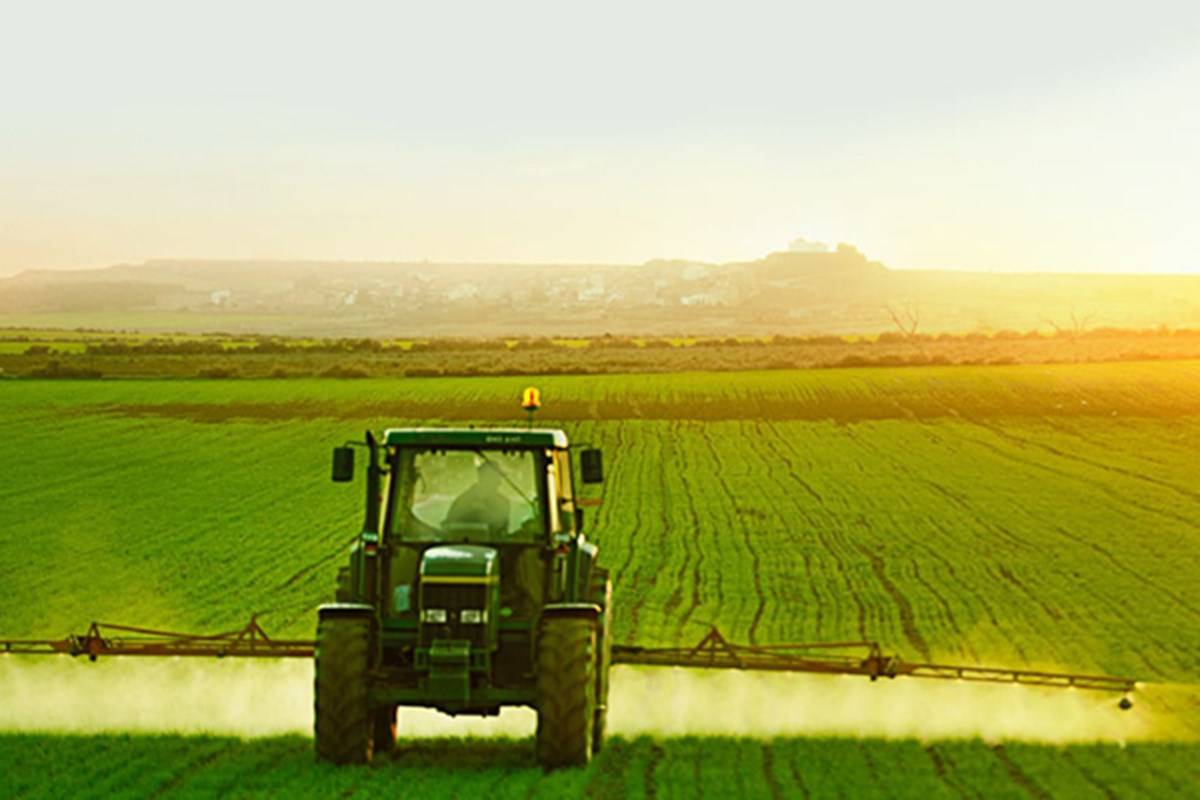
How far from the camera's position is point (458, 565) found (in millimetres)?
10078

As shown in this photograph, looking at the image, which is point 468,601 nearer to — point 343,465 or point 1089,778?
point 343,465

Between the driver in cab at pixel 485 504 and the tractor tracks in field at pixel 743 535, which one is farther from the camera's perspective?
the tractor tracks in field at pixel 743 535

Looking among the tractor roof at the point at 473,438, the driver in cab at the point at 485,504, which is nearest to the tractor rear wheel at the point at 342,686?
the driver in cab at the point at 485,504

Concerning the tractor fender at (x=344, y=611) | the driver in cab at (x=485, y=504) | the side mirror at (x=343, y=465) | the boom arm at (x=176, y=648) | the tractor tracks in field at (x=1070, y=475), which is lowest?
the tractor tracks in field at (x=1070, y=475)

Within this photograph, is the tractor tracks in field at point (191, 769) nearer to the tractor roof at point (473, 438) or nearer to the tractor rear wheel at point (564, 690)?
the tractor rear wheel at point (564, 690)

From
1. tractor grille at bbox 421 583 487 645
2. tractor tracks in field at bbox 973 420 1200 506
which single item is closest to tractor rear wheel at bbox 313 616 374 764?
tractor grille at bbox 421 583 487 645

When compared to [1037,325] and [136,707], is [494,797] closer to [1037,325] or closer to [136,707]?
[136,707]

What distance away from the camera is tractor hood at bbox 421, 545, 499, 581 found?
10.1m

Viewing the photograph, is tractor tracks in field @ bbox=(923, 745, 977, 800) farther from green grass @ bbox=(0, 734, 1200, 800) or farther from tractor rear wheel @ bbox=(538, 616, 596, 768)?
tractor rear wheel @ bbox=(538, 616, 596, 768)

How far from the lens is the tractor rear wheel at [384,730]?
10.8m

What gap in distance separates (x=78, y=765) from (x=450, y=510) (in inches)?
125

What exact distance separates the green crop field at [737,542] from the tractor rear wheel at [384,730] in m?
0.21

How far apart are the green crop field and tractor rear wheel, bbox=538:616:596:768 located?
0.69ft

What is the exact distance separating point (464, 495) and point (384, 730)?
1912 mm
